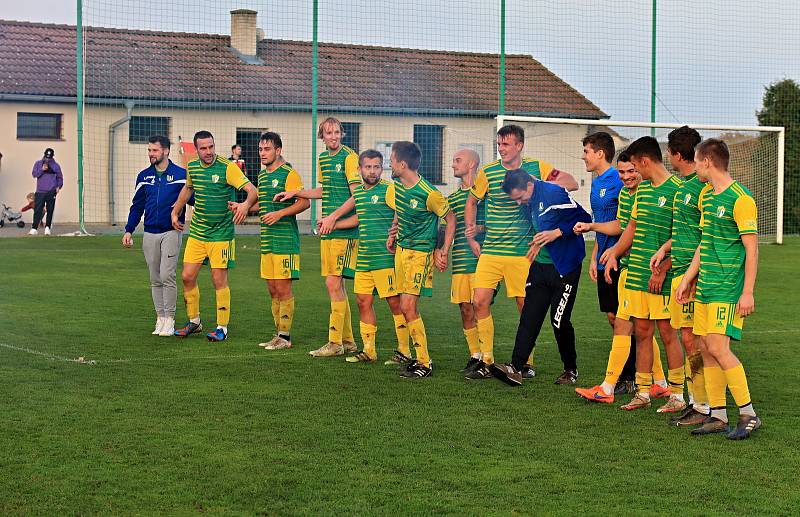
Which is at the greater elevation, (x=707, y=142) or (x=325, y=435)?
(x=707, y=142)

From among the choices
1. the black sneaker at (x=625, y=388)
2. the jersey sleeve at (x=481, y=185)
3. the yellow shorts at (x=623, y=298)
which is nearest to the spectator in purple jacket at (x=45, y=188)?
the jersey sleeve at (x=481, y=185)

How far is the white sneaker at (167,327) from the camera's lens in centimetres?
1111

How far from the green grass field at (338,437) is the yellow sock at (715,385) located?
0.28 metres

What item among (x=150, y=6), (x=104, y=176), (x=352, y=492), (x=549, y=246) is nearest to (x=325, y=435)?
(x=352, y=492)

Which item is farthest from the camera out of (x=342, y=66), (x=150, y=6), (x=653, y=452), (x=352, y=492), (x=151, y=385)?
(x=342, y=66)

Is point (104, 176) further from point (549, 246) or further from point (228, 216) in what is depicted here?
point (549, 246)

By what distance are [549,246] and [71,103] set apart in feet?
77.7

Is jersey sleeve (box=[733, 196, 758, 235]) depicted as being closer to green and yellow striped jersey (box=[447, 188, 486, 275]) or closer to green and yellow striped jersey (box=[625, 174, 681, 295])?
green and yellow striped jersey (box=[625, 174, 681, 295])

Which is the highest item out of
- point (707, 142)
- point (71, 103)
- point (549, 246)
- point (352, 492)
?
point (71, 103)

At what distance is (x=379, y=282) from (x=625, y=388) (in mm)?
2191

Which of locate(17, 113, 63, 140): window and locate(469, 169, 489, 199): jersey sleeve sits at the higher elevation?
locate(17, 113, 63, 140): window

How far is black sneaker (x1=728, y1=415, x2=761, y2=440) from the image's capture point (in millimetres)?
6914

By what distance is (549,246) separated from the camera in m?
8.71

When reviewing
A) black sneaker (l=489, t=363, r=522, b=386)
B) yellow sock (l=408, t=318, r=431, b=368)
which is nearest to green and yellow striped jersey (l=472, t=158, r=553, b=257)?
yellow sock (l=408, t=318, r=431, b=368)
